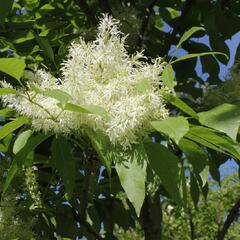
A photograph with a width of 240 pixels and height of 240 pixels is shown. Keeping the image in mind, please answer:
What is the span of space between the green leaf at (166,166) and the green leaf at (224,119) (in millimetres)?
111

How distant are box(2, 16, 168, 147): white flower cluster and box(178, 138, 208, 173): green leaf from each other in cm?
10

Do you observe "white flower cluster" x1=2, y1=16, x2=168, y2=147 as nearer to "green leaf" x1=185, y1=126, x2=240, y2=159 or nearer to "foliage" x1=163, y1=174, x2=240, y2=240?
"green leaf" x1=185, y1=126, x2=240, y2=159

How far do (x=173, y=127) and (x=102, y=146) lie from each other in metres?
0.18

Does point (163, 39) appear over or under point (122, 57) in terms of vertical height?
under

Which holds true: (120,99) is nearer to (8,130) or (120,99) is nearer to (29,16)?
(8,130)

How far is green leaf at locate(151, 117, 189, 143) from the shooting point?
108 centimetres

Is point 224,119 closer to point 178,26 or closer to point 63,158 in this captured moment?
point 63,158

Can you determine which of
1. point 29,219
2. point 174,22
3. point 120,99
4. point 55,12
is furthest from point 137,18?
point 120,99

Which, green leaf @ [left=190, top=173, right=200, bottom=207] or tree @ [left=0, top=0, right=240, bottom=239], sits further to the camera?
green leaf @ [left=190, top=173, right=200, bottom=207]

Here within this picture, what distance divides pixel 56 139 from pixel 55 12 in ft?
4.40

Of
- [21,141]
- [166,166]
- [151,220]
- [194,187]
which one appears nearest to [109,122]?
[166,166]

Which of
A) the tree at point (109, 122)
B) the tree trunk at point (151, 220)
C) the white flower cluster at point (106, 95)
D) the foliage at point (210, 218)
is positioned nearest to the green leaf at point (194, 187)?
the tree at point (109, 122)

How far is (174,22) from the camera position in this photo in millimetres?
2639

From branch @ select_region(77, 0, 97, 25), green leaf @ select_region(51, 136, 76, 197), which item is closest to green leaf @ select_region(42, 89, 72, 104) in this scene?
green leaf @ select_region(51, 136, 76, 197)
